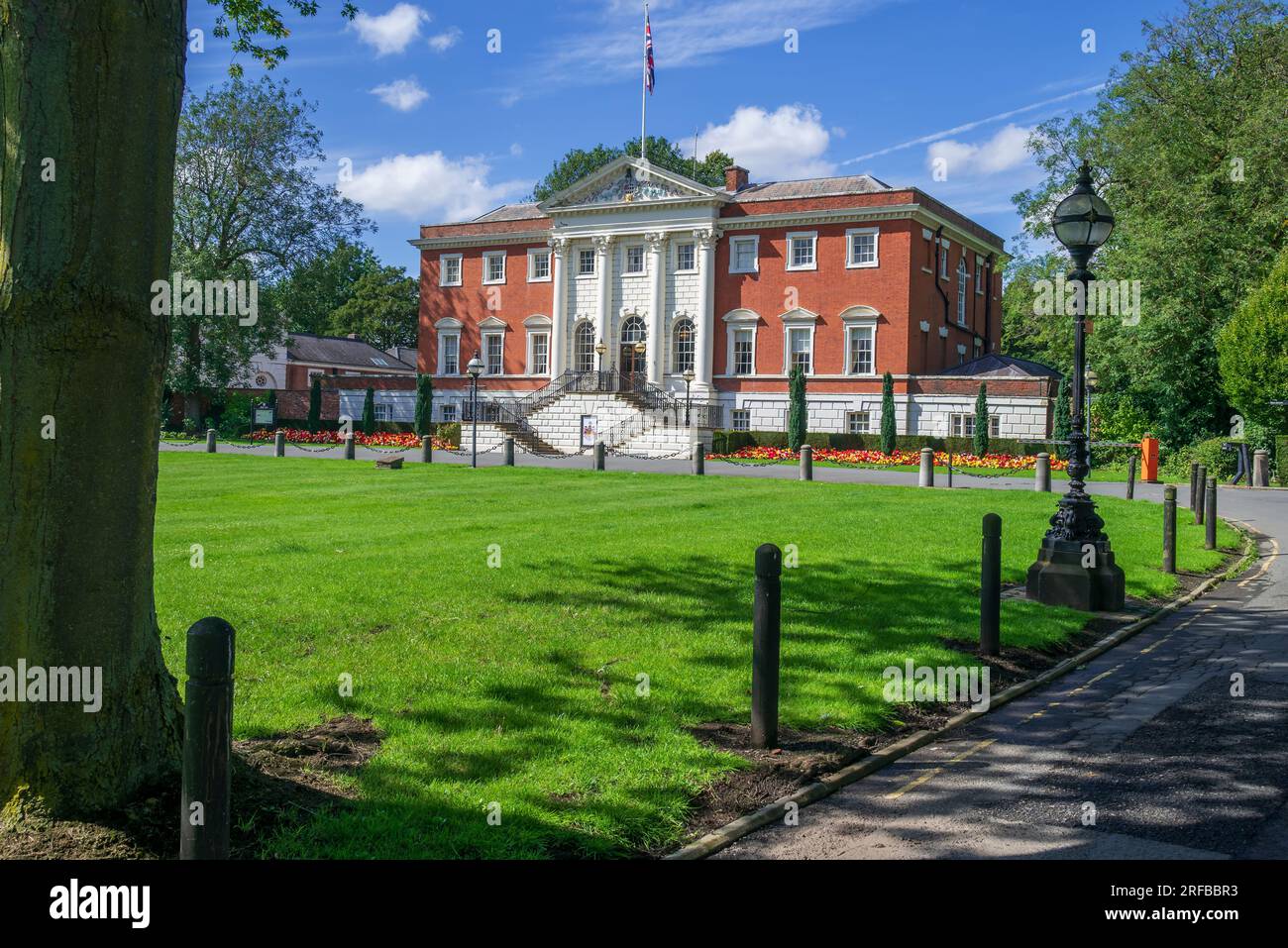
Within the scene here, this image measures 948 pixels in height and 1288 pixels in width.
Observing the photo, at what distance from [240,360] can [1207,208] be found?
149ft

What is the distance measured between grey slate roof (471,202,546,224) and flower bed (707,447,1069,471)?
20617 mm

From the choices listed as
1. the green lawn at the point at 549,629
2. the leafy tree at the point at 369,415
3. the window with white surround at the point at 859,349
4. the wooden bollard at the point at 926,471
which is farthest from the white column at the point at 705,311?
the green lawn at the point at 549,629

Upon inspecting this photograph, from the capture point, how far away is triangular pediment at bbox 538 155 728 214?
5119 cm

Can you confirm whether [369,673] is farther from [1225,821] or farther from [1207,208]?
[1207,208]

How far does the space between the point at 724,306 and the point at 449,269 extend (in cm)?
1671

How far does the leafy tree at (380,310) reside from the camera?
88.5 meters

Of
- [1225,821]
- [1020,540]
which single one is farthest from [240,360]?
[1225,821]

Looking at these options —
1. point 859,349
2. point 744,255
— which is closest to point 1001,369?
point 859,349

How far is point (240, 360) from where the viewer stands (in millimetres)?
56312

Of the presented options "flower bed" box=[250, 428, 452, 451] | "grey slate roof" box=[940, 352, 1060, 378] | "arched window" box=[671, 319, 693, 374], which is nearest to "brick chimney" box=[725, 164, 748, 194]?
"arched window" box=[671, 319, 693, 374]

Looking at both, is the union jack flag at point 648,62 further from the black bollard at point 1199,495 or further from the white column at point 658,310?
the black bollard at point 1199,495

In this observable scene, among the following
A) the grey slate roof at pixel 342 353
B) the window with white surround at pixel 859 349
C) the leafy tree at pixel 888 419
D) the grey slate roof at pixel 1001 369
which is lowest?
the leafy tree at pixel 888 419

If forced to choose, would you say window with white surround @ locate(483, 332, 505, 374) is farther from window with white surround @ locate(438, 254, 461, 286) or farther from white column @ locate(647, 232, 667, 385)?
white column @ locate(647, 232, 667, 385)

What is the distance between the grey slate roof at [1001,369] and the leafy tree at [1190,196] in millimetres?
3207
